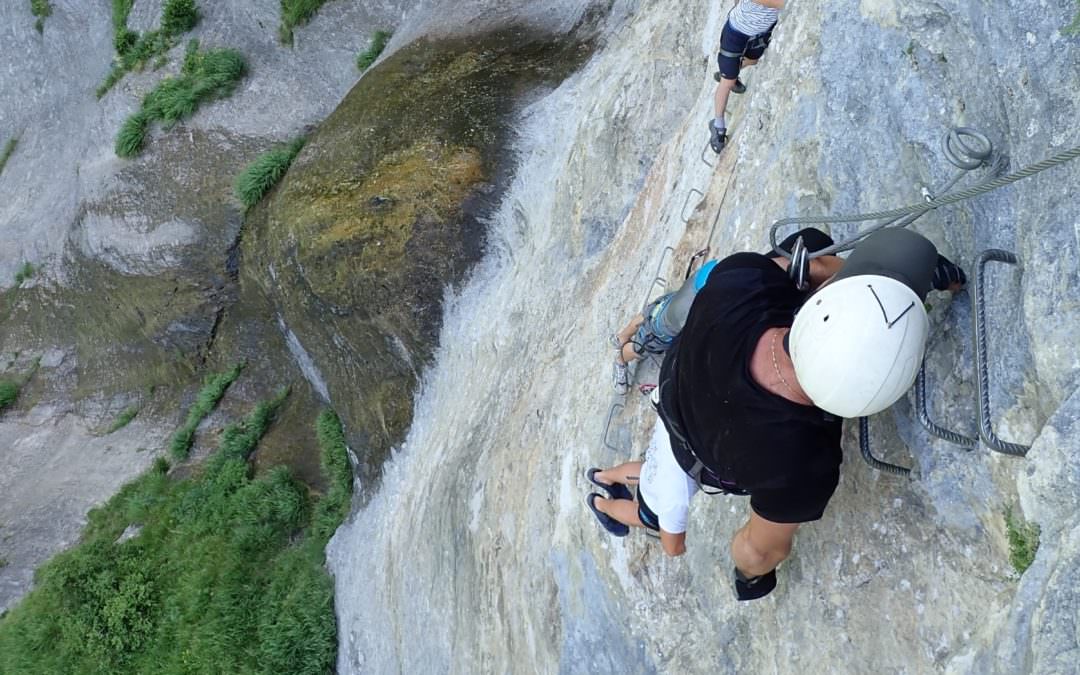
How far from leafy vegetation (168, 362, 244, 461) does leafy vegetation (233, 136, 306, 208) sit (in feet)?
9.59

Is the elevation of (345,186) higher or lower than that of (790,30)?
lower

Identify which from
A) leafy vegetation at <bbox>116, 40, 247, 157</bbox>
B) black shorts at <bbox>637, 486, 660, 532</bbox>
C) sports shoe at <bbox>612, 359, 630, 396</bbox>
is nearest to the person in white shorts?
black shorts at <bbox>637, 486, 660, 532</bbox>

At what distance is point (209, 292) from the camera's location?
487 inches

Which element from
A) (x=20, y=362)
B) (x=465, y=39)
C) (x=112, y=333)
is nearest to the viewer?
(x=465, y=39)

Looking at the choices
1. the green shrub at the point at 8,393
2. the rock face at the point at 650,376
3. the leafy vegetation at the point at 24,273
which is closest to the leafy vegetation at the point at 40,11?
the leafy vegetation at the point at 24,273

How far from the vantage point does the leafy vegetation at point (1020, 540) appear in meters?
2.33

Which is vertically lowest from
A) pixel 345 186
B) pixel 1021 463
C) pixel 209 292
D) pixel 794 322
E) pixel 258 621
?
pixel 258 621

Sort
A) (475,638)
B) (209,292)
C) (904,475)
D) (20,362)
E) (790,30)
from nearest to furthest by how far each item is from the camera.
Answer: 1. (904,475)
2. (790,30)
3. (475,638)
4. (209,292)
5. (20,362)

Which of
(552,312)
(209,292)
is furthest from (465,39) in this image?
(209,292)

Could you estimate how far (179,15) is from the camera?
13.1 m

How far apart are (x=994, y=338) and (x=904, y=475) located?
633mm

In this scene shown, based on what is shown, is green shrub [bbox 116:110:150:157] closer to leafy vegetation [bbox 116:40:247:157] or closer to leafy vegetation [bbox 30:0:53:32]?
leafy vegetation [bbox 116:40:247:157]

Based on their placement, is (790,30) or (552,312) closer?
(790,30)

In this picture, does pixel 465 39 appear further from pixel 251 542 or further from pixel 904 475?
pixel 904 475
